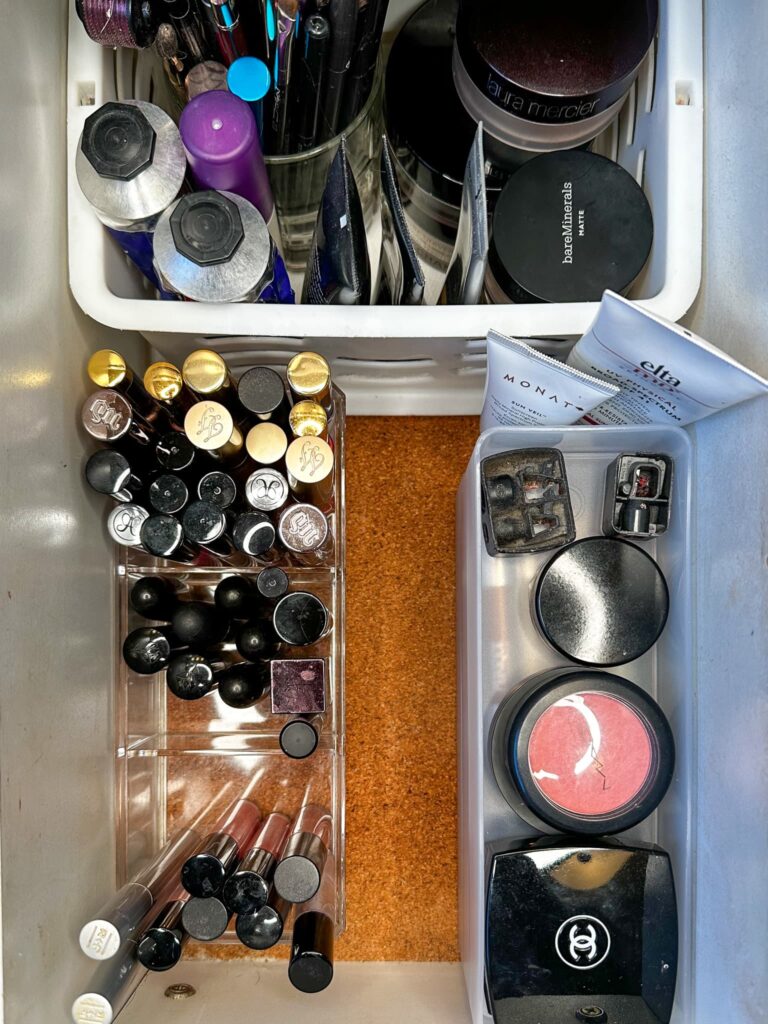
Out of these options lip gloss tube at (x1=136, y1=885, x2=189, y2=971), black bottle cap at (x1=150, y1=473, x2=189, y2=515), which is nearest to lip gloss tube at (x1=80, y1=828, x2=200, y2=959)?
lip gloss tube at (x1=136, y1=885, x2=189, y2=971)

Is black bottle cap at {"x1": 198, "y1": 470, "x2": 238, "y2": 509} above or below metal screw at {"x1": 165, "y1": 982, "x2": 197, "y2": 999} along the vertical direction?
above

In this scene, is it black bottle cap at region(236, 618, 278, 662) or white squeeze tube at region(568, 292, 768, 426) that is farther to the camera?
black bottle cap at region(236, 618, 278, 662)

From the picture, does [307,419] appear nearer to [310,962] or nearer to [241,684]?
[241,684]

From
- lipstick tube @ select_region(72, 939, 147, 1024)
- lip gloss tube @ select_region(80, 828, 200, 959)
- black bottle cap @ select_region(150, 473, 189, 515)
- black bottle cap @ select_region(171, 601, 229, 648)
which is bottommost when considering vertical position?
lipstick tube @ select_region(72, 939, 147, 1024)

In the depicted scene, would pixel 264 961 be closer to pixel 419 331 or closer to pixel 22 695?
pixel 22 695

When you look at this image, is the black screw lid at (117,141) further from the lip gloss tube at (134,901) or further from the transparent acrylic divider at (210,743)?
Answer: the lip gloss tube at (134,901)

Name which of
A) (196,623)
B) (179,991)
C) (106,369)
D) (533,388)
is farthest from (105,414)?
(179,991)

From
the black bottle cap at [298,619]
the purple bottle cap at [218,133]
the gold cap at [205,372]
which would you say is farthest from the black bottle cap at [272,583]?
the purple bottle cap at [218,133]

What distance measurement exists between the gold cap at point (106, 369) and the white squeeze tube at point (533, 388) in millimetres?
203

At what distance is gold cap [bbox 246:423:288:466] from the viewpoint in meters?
0.43

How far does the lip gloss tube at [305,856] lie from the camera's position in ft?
1.48

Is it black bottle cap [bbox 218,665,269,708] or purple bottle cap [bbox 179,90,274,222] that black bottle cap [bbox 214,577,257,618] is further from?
purple bottle cap [bbox 179,90,274,222]

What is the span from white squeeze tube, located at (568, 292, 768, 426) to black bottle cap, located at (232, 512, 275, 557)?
0.19m

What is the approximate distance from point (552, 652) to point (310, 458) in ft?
0.64
